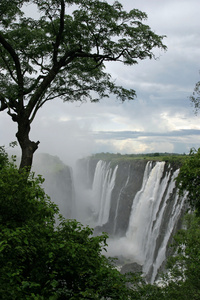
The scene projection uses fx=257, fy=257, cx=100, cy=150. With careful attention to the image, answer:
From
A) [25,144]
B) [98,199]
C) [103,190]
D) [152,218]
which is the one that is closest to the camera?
[25,144]

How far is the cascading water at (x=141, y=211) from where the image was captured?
29.1 meters

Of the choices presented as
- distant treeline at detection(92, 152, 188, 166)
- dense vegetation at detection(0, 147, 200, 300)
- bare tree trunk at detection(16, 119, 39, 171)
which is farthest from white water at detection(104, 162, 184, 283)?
dense vegetation at detection(0, 147, 200, 300)

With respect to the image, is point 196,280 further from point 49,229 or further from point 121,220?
point 121,220

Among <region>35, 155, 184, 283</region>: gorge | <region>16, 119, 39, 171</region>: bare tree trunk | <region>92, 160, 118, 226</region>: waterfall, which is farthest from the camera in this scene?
<region>92, 160, 118, 226</region>: waterfall

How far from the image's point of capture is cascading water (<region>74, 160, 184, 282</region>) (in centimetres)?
2914

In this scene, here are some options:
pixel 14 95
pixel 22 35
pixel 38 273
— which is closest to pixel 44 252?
pixel 38 273

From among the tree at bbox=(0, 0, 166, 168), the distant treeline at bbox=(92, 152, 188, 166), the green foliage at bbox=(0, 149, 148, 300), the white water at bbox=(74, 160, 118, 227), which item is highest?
the tree at bbox=(0, 0, 166, 168)

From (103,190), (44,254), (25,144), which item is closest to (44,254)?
(44,254)

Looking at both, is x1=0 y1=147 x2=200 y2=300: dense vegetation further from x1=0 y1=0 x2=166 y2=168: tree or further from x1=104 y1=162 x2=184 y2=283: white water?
x1=104 y1=162 x2=184 y2=283: white water

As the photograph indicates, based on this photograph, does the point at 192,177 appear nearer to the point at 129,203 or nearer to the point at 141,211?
the point at 141,211

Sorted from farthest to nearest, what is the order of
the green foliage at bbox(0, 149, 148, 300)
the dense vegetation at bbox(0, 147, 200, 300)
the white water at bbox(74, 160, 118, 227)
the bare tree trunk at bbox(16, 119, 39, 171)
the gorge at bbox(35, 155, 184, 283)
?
the white water at bbox(74, 160, 118, 227)
the gorge at bbox(35, 155, 184, 283)
the bare tree trunk at bbox(16, 119, 39, 171)
the green foliage at bbox(0, 149, 148, 300)
the dense vegetation at bbox(0, 147, 200, 300)

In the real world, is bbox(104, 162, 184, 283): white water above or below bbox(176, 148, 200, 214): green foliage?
below

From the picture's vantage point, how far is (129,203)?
4681 cm

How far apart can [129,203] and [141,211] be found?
308 inches
